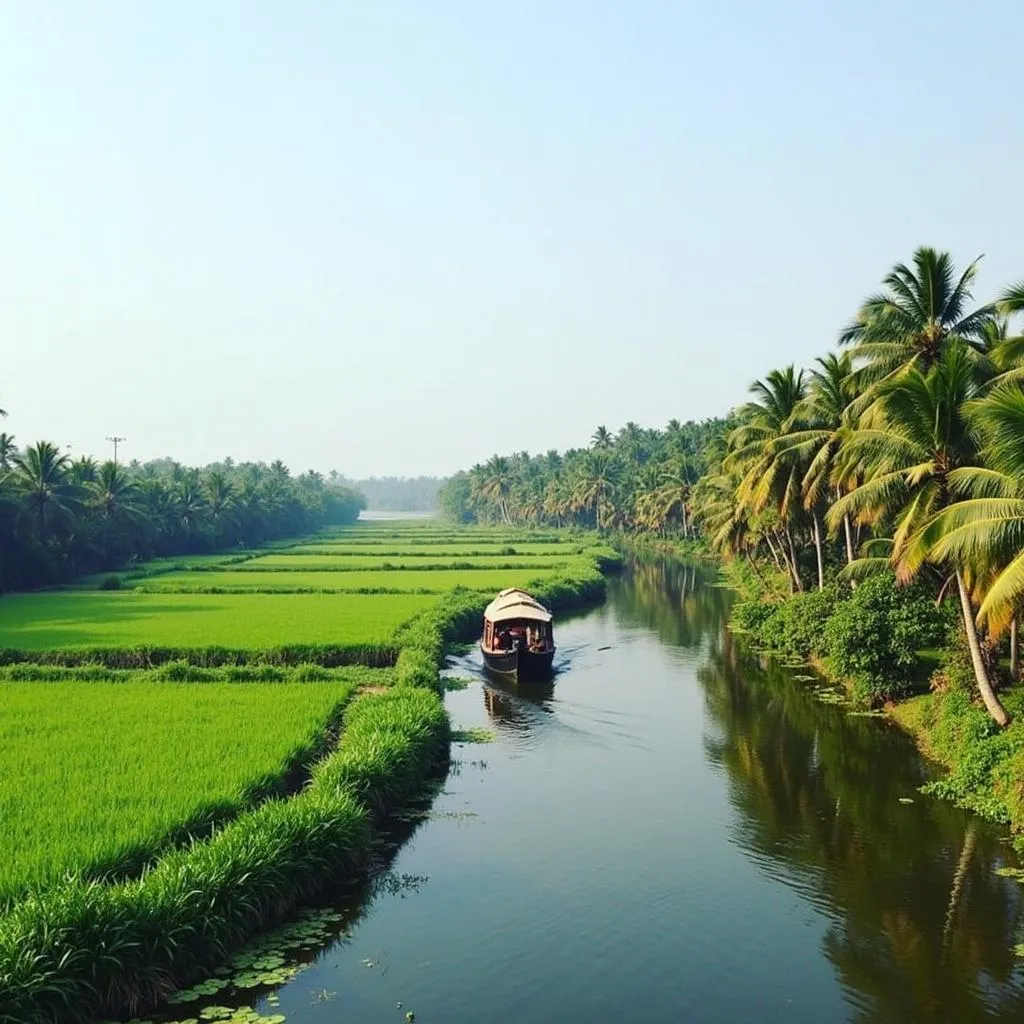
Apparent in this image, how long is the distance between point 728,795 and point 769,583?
2740 centimetres

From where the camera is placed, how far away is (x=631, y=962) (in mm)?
11266

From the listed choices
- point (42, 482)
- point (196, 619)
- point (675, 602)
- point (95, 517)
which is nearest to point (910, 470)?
point (196, 619)

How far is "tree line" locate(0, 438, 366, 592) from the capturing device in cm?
4753

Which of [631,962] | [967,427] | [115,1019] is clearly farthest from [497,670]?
[115,1019]

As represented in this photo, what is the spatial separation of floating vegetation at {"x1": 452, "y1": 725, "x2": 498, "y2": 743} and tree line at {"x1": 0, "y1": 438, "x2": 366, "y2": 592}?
3232cm

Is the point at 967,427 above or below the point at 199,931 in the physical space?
above

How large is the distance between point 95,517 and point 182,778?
46.5 metres

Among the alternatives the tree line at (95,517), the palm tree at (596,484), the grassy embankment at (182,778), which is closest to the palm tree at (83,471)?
the tree line at (95,517)

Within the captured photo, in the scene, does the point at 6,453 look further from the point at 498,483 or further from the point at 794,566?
the point at 498,483

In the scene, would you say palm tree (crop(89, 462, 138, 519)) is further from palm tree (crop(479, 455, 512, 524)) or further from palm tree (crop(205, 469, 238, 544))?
palm tree (crop(479, 455, 512, 524))

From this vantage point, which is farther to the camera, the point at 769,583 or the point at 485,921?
the point at 769,583

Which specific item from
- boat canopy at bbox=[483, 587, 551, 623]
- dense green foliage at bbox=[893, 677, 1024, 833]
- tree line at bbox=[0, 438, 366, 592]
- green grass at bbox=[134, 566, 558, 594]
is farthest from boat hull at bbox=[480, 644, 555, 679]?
tree line at bbox=[0, 438, 366, 592]

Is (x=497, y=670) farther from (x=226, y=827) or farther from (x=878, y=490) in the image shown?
(x=226, y=827)

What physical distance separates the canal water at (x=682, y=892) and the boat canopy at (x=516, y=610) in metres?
7.08
